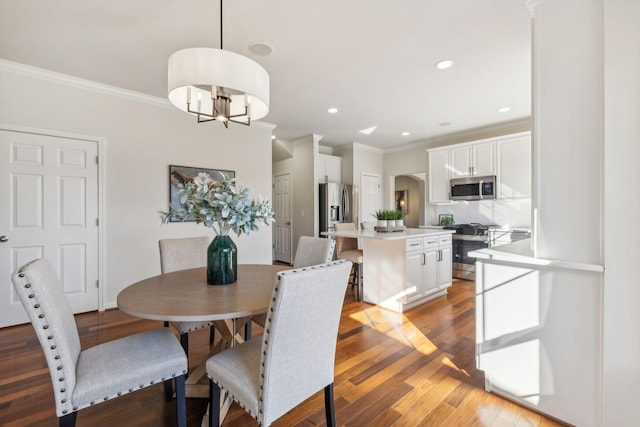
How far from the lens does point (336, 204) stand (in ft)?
19.3

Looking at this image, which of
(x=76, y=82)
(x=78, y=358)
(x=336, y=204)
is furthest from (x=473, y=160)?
(x=76, y=82)

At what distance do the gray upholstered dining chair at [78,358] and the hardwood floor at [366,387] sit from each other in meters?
0.49

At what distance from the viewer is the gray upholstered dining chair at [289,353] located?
1.06m

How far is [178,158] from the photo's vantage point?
3771mm

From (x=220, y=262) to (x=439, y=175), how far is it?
4907 millimetres

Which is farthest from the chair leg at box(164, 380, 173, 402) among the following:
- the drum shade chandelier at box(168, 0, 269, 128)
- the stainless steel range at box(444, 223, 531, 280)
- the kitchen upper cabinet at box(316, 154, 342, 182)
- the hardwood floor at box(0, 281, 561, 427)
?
the kitchen upper cabinet at box(316, 154, 342, 182)

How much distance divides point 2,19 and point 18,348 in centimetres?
261

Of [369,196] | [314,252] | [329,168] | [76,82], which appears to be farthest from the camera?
[369,196]

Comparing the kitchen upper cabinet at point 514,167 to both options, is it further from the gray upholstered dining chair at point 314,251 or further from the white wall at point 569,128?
the gray upholstered dining chair at point 314,251

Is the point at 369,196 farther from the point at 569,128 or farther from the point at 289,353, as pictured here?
the point at 289,353

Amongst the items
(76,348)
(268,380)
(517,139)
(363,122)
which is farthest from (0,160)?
(517,139)

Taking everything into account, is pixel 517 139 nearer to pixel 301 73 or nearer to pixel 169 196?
pixel 301 73

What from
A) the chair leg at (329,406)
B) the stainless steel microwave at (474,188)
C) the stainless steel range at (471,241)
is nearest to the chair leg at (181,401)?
the chair leg at (329,406)

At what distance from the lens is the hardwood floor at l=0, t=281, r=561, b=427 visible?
1568mm
